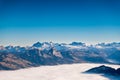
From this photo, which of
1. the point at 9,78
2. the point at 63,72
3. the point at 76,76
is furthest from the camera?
the point at 63,72

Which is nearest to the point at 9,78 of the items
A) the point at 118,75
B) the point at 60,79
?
the point at 60,79

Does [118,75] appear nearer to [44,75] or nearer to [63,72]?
[63,72]

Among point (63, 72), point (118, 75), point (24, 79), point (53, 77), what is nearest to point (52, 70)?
point (63, 72)

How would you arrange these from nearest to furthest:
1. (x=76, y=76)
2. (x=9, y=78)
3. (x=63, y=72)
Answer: (x=9, y=78), (x=76, y=76), (x=63, y=72)

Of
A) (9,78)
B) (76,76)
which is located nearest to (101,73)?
(76,76)

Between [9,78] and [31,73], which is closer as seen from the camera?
[9,78]

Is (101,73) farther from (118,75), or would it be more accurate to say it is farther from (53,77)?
(53,77)

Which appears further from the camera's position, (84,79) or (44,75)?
(44,75)

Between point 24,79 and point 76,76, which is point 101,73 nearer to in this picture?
point 76,76
